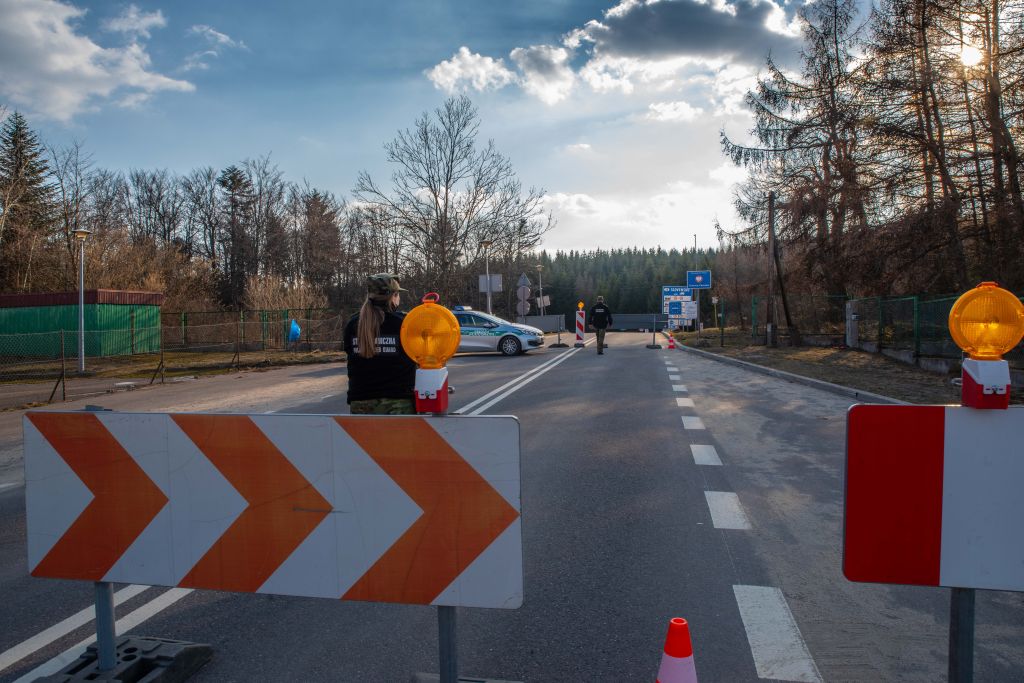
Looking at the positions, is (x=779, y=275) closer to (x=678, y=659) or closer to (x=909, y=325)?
(x=909, y=325)

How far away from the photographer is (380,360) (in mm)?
4199

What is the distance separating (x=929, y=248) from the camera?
58.1 feet

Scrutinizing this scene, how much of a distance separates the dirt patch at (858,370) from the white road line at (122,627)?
298 inches

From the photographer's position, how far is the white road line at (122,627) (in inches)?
116

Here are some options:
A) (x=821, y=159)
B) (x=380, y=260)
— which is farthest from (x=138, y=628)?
(x=380, y=260)

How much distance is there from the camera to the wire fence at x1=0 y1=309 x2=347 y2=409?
16.5m

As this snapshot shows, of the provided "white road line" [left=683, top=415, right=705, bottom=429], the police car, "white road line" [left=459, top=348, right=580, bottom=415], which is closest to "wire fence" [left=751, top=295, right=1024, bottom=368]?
"white road line" [left=683, top=415, right=705, bottom=429]

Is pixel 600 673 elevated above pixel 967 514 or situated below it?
below

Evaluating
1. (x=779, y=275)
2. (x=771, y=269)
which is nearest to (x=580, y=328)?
(x=771, y=269)

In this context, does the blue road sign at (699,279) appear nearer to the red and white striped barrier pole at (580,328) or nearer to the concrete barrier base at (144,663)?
the red and white striped barrier pole at (580,328)

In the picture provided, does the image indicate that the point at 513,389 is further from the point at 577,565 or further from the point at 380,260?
the point at 380,260

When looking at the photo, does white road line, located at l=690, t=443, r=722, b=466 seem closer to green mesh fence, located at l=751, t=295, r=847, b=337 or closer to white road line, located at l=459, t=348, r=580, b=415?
white road line, located at l=459, t=348, r=580, b=415

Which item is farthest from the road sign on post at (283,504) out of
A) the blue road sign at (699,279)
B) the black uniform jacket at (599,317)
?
the blue road sign at (699,279)

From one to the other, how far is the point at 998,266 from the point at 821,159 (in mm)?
13134
